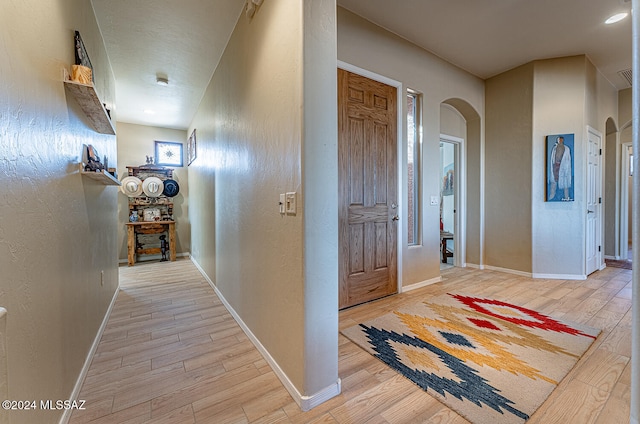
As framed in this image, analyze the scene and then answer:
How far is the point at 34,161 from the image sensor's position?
109 centimetres

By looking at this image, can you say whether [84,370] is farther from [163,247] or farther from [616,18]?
[616,18]

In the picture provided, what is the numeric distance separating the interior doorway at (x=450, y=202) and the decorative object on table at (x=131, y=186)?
215 inches

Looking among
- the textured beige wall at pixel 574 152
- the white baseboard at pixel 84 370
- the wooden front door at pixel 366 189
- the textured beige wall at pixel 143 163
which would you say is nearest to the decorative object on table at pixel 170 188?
the textured beige wall at pixel 143 163

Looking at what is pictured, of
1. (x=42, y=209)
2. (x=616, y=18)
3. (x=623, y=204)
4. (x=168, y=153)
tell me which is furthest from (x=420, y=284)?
(x=168, y=153)

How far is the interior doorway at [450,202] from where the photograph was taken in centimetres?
425

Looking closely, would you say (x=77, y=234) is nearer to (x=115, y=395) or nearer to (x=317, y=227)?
(x=115, y=395)

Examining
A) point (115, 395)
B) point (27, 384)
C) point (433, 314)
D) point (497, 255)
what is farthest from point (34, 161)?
point (497, 255)

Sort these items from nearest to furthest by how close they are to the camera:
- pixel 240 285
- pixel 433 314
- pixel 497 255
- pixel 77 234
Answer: pixel 77 234
pixel 240 285
pixel 433 314
pixel 497 255

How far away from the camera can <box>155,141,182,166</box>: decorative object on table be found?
5430 millimetres

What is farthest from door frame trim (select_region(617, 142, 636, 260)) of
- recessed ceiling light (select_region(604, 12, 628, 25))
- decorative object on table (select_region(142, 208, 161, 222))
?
decorative object on table (select_region(142, 208, 161, 222))

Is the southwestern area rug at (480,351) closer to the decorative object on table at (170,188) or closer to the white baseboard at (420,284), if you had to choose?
the white baseboard at (420,284)

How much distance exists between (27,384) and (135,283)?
3.08 metres

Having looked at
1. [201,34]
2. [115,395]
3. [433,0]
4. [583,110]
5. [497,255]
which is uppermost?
[433,0]

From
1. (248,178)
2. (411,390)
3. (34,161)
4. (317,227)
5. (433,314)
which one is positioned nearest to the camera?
(34,161)
